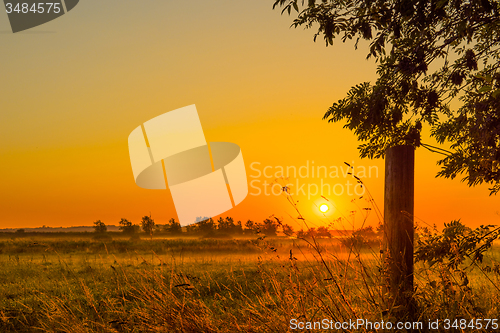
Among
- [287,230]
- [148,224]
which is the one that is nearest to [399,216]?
[287,230]

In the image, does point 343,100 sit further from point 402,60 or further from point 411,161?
point 411,161

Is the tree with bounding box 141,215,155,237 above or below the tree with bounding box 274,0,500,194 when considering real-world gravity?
below

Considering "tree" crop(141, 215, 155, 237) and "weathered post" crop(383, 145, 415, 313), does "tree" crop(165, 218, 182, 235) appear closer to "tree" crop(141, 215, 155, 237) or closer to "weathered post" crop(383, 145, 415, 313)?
"tree" crop(141, 215, 155, 237)

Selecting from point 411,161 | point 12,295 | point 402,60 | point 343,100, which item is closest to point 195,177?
point 12,295

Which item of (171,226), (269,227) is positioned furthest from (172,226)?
(269,227)

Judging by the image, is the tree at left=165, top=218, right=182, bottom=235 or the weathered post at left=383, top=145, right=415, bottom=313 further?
the tree at left=165, top=218, right=182, bottom=235

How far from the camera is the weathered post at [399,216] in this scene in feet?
11.6

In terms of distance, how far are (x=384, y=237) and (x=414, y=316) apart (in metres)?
0.79

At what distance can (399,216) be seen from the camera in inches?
142

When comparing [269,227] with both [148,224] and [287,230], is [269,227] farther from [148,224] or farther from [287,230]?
[148,224]

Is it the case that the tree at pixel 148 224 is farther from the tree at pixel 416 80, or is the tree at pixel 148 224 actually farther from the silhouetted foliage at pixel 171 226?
the tree at pixel 416 80

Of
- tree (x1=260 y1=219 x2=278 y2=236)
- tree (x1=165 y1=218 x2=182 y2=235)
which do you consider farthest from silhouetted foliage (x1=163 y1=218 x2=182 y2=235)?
tree (x1=260 y1=219 x2=278 y2=236)

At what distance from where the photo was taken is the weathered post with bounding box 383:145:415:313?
3.54 meters

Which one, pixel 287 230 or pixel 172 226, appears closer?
pixel 287 230
